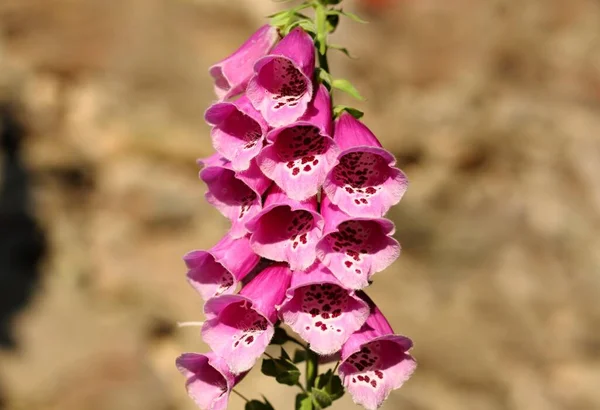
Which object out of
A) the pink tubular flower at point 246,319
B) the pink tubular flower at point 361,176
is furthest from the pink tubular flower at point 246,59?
the pink tubular flower at point 246,319

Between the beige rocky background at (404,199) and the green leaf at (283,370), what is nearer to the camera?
the green leaf at (283,370)

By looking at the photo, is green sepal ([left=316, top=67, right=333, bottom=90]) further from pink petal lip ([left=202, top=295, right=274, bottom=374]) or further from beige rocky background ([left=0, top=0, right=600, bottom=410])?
beige rocky background ([left=0, top=0, right=600, bottom=410])

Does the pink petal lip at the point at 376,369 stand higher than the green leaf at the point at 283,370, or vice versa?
the pink petal lip at the point at 376,369

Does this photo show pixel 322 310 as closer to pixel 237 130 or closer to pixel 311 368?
pixel 311 368

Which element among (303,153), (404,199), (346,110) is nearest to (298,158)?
(303,153)

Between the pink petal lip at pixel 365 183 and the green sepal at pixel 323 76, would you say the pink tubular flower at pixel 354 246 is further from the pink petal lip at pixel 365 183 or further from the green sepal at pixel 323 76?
the green sepal at pixel 323 76

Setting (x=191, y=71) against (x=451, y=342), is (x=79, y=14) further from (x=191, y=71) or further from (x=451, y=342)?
(x=451, y=342)
